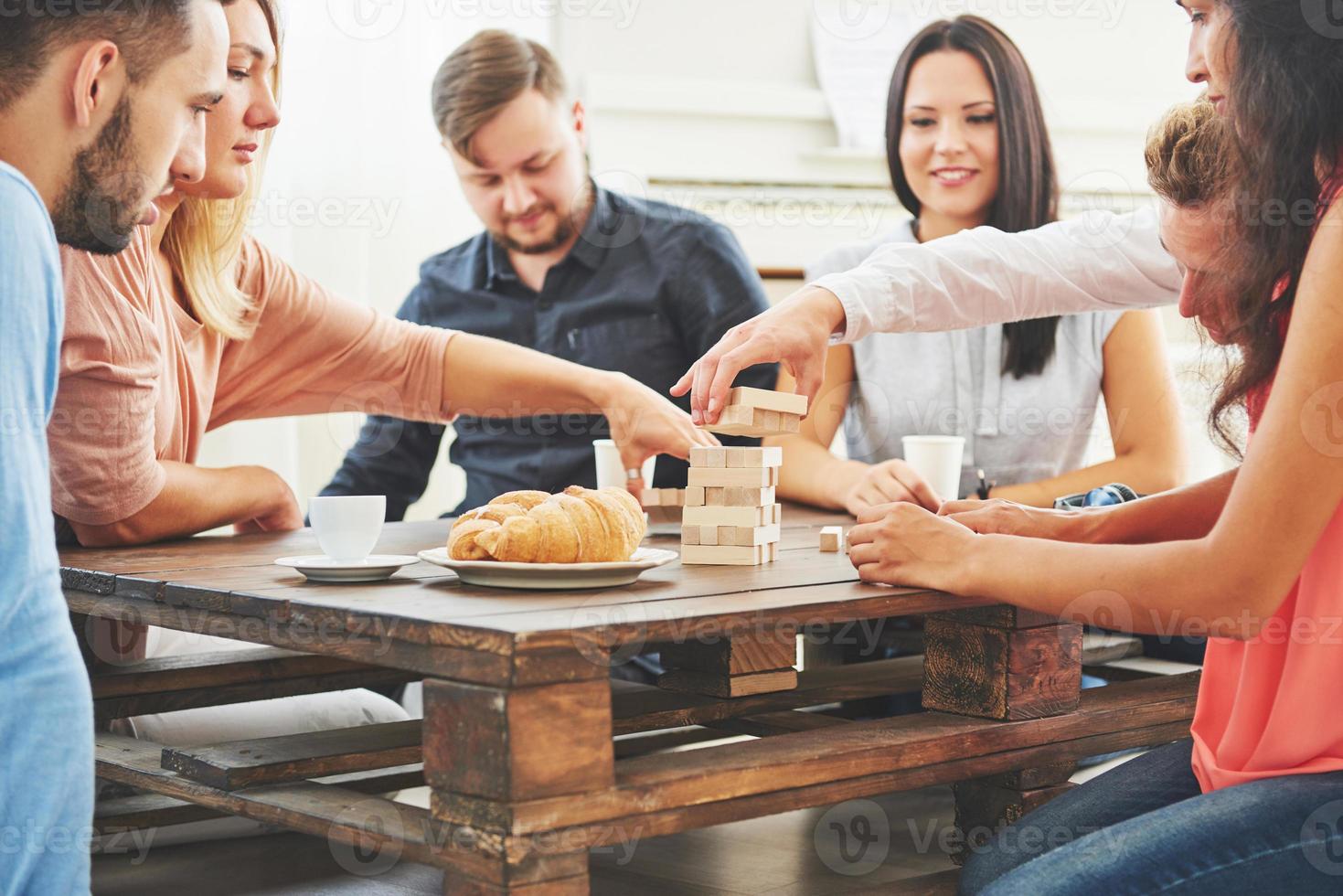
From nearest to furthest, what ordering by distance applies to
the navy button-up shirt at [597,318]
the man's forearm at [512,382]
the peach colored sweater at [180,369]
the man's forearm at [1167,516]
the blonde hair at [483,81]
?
1. the man's forearm at [1167,516]
2. the peach colored sweater at [180,369]
3. the man's forearm at [512,382]
4. the blonde hair at [483,81]
5. the navy button-up shirt at [597,318]

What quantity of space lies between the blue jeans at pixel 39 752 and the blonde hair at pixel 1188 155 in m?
1.19

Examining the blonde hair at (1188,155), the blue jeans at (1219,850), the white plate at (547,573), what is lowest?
the blue jeans at (1219,850)

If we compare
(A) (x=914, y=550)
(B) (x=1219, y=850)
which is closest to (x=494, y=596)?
(A) (x=914, y=550)

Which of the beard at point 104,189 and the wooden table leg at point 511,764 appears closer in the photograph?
the wooden table leg at point 511,764

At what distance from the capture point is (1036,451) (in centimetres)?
265

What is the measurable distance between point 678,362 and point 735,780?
1825 mm

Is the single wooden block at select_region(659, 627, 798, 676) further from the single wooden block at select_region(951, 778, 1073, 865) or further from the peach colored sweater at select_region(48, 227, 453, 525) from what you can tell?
the peach colored sweater at select_region(48, 227, 453, 525)

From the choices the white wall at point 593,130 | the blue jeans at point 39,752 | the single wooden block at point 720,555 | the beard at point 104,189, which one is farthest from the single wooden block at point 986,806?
the white wall at point 593,130

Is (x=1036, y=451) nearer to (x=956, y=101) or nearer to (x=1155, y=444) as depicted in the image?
(x=1155, y=444)

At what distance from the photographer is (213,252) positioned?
2.09 meters

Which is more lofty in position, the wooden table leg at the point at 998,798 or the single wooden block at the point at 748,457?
the single wooden block at the point at 748,457

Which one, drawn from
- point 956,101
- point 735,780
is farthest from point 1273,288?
point 956,101

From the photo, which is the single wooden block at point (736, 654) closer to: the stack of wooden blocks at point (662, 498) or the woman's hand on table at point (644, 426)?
the stack of wooden blocks at point (662, 498)

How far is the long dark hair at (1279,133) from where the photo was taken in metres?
1.29
